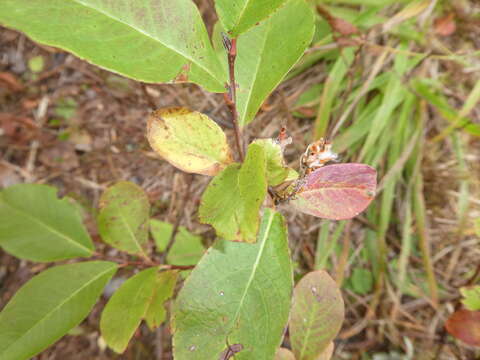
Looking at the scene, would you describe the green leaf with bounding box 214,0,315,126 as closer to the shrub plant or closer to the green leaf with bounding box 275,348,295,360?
the shrub plant

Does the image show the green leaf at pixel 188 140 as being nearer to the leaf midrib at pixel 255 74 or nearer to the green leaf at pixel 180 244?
the leaf midrib at pixel 255 74

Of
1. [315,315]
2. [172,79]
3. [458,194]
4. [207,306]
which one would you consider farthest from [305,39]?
[458,194]

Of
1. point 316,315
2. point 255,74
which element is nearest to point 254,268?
point 316,315

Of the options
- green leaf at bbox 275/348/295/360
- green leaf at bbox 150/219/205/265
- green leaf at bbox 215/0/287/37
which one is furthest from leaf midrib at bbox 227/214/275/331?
green leaf at bbox 150/219/205/265

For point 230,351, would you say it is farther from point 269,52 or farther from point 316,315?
point 269,52

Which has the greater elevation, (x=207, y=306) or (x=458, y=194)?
(x=207, y=306)

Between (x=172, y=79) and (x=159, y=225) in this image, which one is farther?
(x=159, y=225)

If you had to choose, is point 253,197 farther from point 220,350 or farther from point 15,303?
point 15,303
